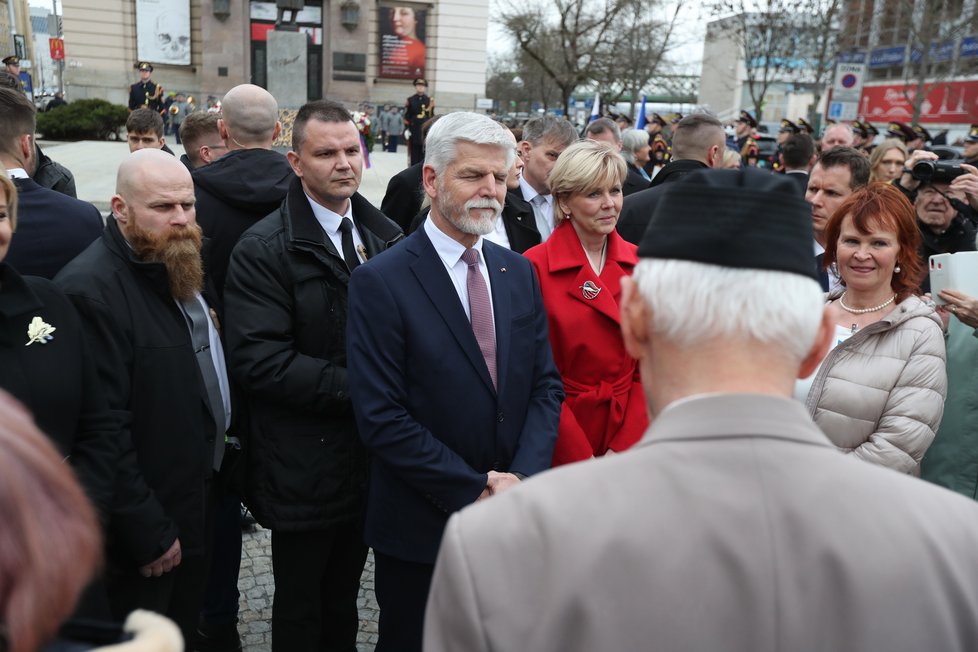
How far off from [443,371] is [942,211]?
12.4ft

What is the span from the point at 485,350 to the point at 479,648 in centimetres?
177

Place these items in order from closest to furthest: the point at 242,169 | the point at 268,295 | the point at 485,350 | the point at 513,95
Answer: the point at 485,350, the point at 268,295, the point at 242,169, the point at 513,95

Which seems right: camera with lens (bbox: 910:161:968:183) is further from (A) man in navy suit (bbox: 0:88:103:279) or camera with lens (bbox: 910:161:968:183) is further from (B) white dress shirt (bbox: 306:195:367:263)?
(A) man in navy suit (bbox: 0:88:103:279)

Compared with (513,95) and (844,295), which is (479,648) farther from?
(513,95)

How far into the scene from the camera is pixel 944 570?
1224 mm

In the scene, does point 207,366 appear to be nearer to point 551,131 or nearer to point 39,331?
point 39,331

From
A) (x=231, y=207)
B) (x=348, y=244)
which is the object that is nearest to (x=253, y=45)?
(x=231, y=207)

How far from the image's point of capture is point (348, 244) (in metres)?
3.60

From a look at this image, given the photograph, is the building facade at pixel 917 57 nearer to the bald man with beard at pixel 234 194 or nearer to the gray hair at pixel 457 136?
the bald man with beard at pixel 234 194

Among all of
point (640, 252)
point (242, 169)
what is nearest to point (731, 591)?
point (640, 252)

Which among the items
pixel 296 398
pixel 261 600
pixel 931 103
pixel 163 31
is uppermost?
pixel 163 31

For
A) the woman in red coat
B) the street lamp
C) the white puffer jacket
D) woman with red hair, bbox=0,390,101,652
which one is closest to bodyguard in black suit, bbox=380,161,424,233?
the woman in red coat

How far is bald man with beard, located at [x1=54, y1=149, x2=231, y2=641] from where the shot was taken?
2736mm

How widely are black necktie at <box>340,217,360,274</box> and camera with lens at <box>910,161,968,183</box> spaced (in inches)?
134
